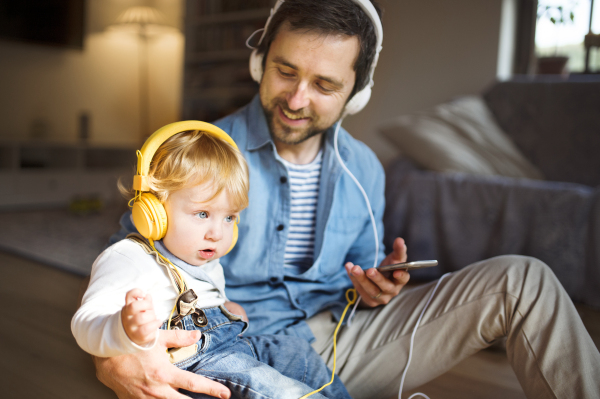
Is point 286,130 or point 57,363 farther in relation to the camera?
point 57,363

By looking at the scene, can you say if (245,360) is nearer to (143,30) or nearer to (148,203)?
(148,203)

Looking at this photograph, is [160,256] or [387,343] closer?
[160,256]

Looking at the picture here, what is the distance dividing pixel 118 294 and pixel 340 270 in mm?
594

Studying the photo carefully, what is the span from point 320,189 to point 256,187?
0.16 m

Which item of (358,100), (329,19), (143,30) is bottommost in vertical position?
(358,100)

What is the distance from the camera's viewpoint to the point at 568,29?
2.92 metres

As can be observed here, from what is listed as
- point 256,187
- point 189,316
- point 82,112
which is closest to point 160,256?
point 189,316

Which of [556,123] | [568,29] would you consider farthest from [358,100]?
[568,29]

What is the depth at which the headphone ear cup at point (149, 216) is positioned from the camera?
0.73 meters

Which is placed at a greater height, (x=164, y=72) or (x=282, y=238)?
(x=164, y=72)

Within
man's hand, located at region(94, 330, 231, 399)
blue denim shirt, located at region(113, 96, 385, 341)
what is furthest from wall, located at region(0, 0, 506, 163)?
man's hand, located at region(94, 330, 231, 399)

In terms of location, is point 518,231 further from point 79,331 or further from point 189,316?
point 79,331

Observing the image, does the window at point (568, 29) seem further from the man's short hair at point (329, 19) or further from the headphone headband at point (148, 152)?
the headphone headband at point (148, 152)

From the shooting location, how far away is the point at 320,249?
1.04m
